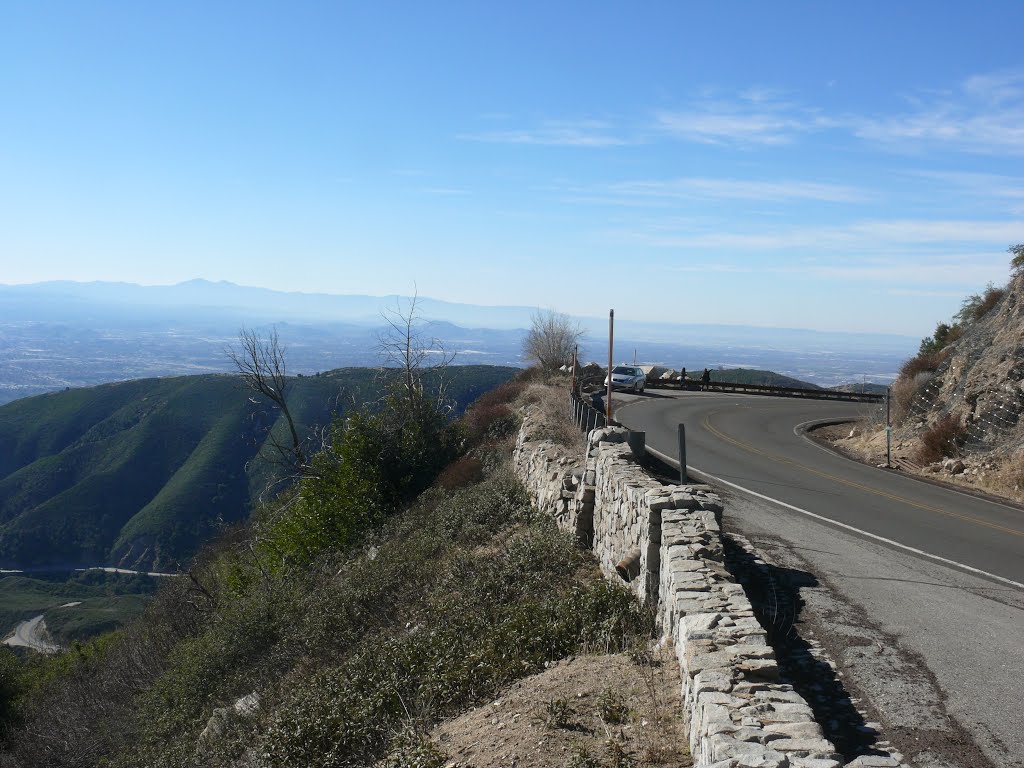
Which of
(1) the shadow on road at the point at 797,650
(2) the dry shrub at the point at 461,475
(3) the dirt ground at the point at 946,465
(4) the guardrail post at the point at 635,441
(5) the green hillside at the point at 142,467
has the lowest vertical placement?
(5) the green hillside at the point at 142,467

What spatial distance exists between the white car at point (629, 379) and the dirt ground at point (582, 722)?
3027 centimetres

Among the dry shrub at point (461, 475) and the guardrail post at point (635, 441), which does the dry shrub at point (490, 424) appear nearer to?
the dry shrub at point (461, 475)

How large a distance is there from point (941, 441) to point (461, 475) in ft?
41.5

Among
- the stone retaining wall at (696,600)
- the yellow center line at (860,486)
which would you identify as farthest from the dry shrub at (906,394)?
the stone retaining wall at (696,600)

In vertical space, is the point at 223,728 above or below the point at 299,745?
below

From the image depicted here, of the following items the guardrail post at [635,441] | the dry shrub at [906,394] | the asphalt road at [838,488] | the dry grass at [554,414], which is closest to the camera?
the asphalt road at [838,488]

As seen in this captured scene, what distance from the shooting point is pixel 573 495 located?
13.5 metres

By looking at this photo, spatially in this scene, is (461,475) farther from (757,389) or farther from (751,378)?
(751,378)

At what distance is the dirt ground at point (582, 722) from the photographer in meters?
5.86

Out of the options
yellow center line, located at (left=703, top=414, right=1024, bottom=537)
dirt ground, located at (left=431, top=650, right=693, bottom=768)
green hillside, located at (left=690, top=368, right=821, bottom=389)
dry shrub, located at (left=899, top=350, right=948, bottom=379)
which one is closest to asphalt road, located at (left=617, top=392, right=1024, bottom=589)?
yellow center line, located at (left=703, top=414, right=1024, bottom=537)

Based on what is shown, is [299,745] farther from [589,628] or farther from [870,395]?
[870,395]

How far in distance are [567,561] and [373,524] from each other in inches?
480

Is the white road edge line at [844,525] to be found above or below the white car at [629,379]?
below

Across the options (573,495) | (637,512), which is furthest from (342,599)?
(637,512)
